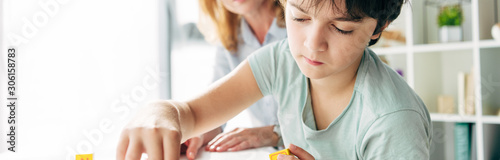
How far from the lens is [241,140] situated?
81 centimetres

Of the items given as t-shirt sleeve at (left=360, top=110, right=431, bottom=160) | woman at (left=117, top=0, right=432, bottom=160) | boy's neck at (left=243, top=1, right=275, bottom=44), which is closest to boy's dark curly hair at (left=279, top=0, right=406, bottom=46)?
woman at (left=117, top=0, right=432, bottom=160)

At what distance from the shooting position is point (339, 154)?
0.65 meters

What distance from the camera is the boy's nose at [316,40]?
1.74 feet

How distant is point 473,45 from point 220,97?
1.42 meters

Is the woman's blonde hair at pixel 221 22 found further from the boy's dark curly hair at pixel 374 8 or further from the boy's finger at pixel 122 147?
the boy's finger at pixel 122 147

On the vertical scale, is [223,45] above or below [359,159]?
above

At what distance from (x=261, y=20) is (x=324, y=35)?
0.72 metres

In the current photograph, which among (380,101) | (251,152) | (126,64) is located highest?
(126,64)

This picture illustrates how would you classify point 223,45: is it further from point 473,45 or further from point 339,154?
point 473,45

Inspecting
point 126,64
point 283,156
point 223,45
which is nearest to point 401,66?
point 223,45

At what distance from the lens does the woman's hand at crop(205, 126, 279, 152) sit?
2.60ft

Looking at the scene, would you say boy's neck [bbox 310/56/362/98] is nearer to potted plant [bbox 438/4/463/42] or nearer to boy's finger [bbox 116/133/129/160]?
boy's finger [bbox 116/133/129/160]

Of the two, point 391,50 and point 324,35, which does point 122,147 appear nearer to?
point 324,35

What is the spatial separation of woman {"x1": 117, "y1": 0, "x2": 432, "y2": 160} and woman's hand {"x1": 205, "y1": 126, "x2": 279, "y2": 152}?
0.10 metres
